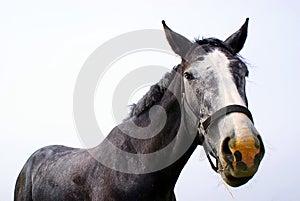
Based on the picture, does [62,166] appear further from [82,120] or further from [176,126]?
[176,126]

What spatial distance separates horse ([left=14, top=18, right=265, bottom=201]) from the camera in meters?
2.60

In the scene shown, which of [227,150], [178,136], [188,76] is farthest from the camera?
[178,136]

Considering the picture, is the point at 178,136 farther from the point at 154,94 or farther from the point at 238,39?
the point at 238,39

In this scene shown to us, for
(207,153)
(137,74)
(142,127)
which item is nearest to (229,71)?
(207,153)

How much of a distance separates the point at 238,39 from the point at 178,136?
4.77 feet

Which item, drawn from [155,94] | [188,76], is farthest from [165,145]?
[188,76]

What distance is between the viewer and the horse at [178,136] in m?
2.60

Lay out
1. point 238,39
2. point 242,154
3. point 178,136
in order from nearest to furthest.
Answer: point 242,154
point 178,136
point 238,39

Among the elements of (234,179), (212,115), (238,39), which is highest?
(238,39)

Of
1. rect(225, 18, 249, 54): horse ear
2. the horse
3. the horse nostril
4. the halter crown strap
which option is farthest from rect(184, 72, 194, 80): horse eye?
the horse nostril

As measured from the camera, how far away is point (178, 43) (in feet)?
12.1

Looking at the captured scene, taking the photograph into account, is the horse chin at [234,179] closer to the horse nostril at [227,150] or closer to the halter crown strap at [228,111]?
the horse nostril at [227,150]

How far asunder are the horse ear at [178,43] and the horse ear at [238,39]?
0.54m

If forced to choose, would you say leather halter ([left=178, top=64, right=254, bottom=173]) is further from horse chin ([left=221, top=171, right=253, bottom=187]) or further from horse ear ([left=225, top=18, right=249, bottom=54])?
horse ear ([left=225, top=18, right=249, bottom=54])
